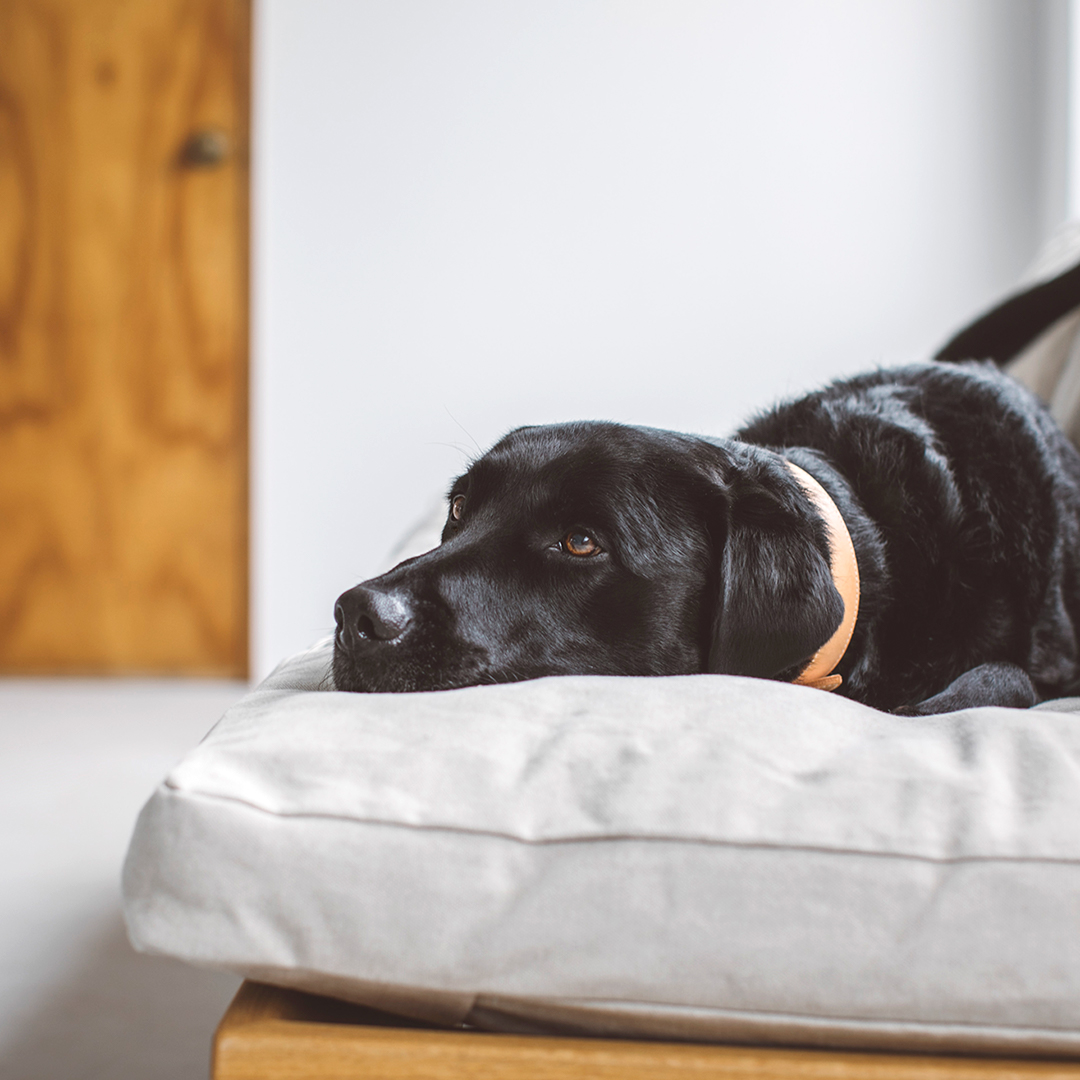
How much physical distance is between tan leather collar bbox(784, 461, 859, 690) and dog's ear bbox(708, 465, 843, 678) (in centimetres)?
2

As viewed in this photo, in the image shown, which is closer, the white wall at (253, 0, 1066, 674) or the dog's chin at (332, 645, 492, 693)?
the dog's chin at (332, 645, 492, 693)

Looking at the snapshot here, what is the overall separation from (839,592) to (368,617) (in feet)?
1.57

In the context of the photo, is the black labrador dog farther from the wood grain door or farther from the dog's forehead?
the wood grain door

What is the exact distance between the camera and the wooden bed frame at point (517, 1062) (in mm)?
560

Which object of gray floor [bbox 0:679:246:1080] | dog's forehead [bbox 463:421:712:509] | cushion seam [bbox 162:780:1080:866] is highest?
dog's forehead [bbox 463:421:712:509]

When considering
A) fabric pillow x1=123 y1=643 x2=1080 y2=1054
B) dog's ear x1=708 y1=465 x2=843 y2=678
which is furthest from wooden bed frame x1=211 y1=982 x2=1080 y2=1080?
dog's ear x1=708 y1=465 x2=843 y2=678

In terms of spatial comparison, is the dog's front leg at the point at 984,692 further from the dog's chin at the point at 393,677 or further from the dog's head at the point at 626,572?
the dog's chin at the point at 393,677

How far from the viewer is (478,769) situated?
60cm

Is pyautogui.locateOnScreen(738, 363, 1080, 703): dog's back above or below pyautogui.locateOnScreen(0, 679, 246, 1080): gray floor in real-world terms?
above

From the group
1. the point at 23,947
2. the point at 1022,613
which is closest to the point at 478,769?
the point at 1022,613

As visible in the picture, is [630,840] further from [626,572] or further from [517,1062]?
[626,572]

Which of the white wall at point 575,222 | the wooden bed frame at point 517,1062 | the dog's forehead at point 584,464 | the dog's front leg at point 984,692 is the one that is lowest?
the wooden bed frame at point 517,1062

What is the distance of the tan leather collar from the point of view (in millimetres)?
1006

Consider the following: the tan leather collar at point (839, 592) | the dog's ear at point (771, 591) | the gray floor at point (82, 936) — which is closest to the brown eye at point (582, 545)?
the dog's ear at point (771, 591)
